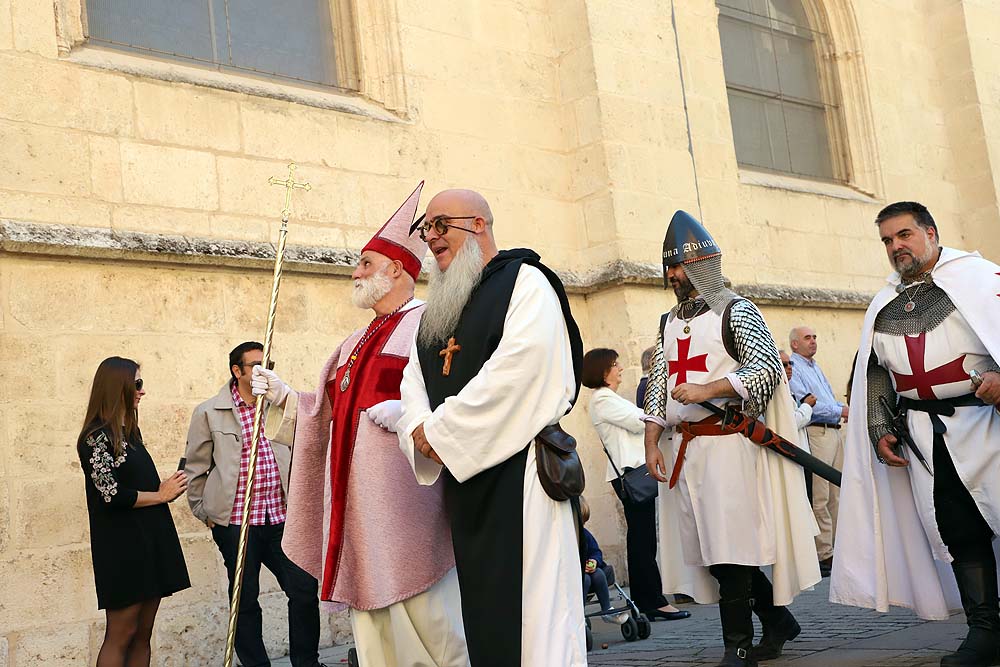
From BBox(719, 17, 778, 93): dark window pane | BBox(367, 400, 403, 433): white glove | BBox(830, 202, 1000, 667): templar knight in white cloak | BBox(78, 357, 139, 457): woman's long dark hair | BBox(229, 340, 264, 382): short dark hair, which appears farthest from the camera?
BBox(719, 17, 778, 93): dark window pane

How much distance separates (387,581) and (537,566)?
812mm

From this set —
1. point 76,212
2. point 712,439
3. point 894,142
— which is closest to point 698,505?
point 712,439

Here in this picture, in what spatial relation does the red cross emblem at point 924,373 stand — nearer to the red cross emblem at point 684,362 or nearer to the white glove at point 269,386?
the red cross emblem at point 684,362

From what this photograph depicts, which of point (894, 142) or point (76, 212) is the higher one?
point (894, 142)

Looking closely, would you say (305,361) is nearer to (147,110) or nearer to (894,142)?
(147,110)

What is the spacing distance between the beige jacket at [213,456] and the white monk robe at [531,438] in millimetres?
3072

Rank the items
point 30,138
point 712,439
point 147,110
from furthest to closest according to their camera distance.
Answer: point 147,110 → point 30,138 → point 712,439

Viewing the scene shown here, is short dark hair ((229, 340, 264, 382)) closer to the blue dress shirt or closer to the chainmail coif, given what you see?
the chainmail coif

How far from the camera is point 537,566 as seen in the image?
3.72 metres

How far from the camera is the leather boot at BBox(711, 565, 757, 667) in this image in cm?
527

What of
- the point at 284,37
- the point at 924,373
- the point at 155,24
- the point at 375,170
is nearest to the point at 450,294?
the point at 924,373

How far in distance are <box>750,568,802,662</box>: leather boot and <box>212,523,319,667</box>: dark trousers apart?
2.26 metres

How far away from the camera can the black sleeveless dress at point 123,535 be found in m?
5.63

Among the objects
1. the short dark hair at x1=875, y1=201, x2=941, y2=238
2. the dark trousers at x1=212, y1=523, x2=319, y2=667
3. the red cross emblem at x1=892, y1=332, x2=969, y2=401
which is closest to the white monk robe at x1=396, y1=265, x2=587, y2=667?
the red cross emblem at x1=892, y1=332, x2=969, y2=401
